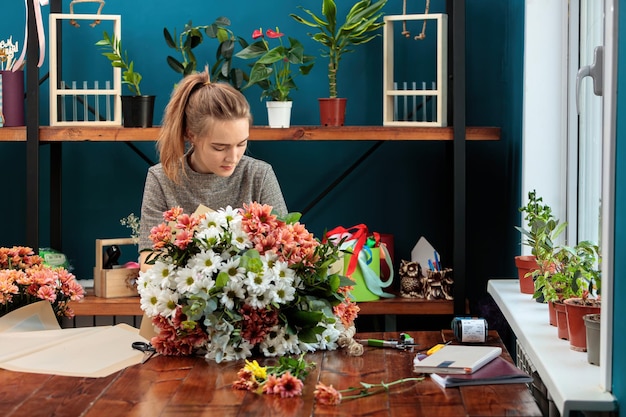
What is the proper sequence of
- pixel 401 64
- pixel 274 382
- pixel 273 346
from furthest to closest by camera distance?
pixel 401 64 < pixel 273 346 < pixel 274 382

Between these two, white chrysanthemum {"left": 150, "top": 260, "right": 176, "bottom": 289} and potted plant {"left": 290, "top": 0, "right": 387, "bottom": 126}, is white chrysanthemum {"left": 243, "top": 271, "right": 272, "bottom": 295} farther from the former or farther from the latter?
potted plant {"left": 290, "top": 0, "right": 387, "bottom": 126}

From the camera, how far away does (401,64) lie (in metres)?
4.17

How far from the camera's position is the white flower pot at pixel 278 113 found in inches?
148

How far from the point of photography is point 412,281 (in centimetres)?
381

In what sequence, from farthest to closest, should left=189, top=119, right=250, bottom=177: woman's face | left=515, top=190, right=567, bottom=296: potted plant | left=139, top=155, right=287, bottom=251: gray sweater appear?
left=139, top=155, right=287, bottom=251: gray sweater → left=189, top=119, right=250, bottom=177: woman's face → left=515, top=190, right=567, bottom=296: potted plant

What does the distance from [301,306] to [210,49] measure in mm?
2236

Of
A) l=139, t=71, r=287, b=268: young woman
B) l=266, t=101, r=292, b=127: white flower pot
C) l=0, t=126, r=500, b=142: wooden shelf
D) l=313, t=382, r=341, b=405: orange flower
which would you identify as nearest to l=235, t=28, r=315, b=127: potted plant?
l=266, t=101, r=292, b=127: white flower pot

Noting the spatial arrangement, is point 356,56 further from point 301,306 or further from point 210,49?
point 301,306

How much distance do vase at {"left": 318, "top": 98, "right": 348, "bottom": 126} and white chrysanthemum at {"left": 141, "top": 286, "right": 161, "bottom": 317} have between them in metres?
1.75

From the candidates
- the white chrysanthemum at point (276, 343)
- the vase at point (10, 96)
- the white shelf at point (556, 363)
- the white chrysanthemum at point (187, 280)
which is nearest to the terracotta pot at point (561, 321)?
the white shelf at point (556, 363)

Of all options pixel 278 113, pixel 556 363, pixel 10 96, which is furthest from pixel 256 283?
pixel 10 96

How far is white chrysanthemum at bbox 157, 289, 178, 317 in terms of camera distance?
2.17 metres

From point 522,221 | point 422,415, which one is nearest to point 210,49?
point 522,221

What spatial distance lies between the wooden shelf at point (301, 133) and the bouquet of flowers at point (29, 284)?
123cm
